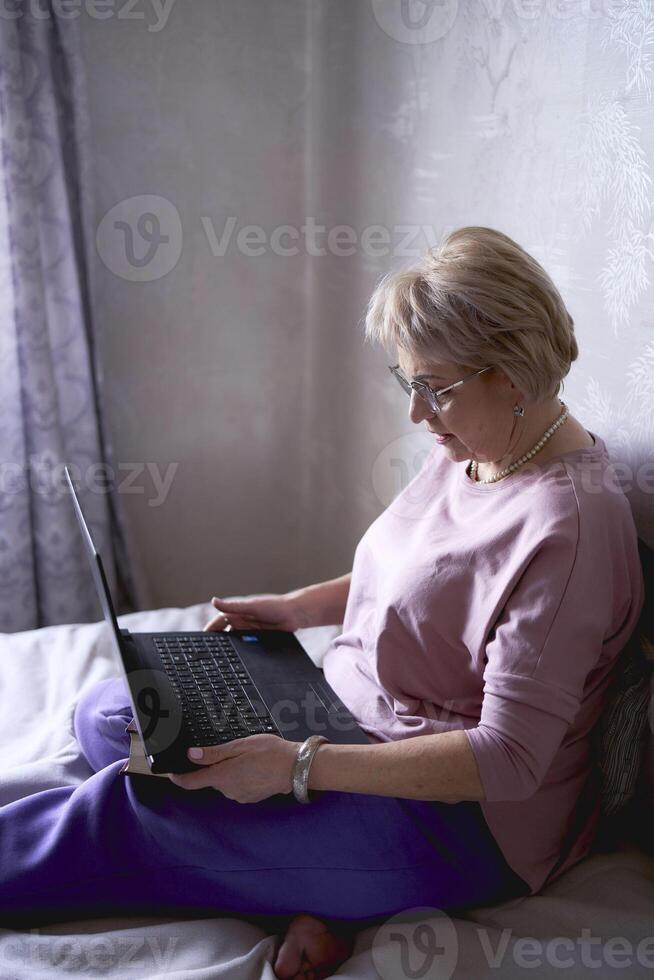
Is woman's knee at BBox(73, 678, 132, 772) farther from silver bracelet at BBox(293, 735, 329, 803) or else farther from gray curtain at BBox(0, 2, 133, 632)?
gray curtain at BBox(0, 2, 133, 632)

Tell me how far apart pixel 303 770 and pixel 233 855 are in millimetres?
143

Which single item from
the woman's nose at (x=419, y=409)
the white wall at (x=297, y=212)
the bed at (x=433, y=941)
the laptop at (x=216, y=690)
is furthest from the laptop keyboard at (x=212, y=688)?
the white wall at (x=297, y=212)

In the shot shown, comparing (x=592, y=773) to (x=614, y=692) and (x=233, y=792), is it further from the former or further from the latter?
(x=233, y=792)

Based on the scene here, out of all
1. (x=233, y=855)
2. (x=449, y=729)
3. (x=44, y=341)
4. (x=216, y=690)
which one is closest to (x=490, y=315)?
(x=449, y=729)

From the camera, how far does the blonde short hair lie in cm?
120

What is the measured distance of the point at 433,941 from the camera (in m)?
1.13

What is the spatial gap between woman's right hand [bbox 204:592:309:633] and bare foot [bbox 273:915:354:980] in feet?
1.82

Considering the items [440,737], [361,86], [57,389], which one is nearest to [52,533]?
[57,389]

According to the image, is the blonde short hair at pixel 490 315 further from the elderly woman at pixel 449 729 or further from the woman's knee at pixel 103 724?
the woman's knee at pixel 103 724

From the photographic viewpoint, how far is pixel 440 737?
1146mm

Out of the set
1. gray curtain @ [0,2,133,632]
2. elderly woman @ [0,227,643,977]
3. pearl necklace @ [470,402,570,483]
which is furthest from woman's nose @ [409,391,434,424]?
gray curtain @ [0,2,133,632]

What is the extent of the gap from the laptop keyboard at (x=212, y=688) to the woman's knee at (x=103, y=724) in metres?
0.09

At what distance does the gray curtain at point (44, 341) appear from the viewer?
2227mm

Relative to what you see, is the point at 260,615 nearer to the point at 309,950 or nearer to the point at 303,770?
the point at 303,770
